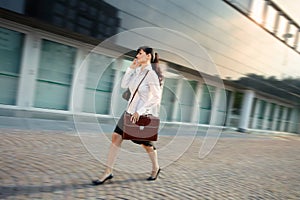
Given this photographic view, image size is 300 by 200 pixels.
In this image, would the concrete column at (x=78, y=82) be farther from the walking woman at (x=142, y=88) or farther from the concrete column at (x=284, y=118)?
the concrete column at (x=284, y=118)

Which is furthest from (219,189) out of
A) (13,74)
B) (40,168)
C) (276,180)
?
(13,74)

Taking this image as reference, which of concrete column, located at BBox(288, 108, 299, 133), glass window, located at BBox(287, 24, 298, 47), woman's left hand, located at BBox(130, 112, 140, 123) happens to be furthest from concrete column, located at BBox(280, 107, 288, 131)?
woman's left hand, located at BBox(130, 112, 140, 123)

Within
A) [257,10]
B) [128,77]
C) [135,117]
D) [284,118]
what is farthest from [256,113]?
[135,117]

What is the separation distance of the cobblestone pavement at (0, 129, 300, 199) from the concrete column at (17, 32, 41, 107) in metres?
3.16

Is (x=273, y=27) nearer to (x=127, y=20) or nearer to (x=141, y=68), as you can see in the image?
(x=127, y=20)

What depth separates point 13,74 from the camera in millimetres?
8883

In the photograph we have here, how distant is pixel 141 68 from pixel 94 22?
6412mm

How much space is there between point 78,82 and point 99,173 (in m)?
6.87

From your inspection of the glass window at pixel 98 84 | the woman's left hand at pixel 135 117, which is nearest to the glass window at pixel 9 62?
the glass window at pixel 98 84

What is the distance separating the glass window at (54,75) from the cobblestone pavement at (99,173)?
3533mm

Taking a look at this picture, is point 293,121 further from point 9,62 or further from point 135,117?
point 135,117

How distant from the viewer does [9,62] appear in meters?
8.81

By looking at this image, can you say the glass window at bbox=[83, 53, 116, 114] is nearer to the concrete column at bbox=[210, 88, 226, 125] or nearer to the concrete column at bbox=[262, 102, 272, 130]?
the concrete column at bbox=[210, 88, 226, 125]

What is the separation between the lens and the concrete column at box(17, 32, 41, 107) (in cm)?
897
